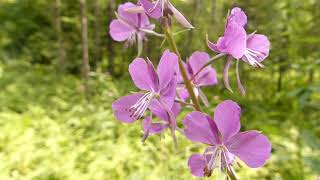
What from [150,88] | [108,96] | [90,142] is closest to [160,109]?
[150,88]

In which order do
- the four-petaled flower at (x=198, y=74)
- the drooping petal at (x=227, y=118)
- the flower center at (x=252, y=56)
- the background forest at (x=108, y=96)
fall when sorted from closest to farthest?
Result: 1. the drooping petal at (x=227, y=118)
2. the flower center at (x=252, y=56)
3. the four-petaled flower at (x=198, y=74)
4. the background forest at (x=108, y=96)

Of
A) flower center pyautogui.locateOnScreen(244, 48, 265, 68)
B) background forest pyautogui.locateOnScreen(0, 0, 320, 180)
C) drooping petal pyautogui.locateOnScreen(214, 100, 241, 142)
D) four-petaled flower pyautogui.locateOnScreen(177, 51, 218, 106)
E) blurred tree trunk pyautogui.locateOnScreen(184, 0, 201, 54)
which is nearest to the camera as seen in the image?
drooping petal pyautogui.locateOnScreen(214, 100, 241, 142)

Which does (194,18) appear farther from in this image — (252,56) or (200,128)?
(200,128)

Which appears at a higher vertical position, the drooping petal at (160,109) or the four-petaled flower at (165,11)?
the four-petaled flower at (165,11)

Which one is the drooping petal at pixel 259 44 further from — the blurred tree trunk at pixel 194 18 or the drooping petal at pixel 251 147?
the blurred tree trunk at pixel 194 18

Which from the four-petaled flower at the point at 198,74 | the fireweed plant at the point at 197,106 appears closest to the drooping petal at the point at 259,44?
the fireweed plant at the point at 197,106

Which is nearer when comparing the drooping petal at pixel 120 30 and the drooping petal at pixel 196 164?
the drooping petal at pixel 196 164

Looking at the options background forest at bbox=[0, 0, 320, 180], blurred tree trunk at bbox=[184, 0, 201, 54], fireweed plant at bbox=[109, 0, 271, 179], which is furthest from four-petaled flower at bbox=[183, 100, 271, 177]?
blurred tree trunk at bbox=[184, 0, 201, 54]

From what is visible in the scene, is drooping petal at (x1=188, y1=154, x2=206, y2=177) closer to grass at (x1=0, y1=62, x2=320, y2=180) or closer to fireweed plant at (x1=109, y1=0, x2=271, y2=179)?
fireweed plant at (x1=109, y1=0, x2=271, y2=179)
